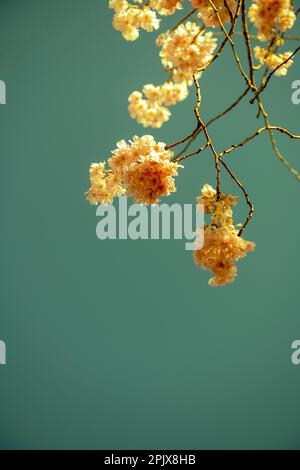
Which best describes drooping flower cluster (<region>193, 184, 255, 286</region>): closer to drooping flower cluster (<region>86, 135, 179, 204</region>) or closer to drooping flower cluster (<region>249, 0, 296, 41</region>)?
drooping flower cluster (<region>86, 135, 179, 204</region>)

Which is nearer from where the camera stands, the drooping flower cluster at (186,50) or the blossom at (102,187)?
the drooping flower cluster at (186,50)

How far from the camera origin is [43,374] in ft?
24.0

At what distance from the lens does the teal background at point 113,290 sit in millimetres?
5301

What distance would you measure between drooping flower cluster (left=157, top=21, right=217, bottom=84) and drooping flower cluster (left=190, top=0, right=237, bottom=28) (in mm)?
38

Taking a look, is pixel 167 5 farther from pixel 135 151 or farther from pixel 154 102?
pixel 135 151

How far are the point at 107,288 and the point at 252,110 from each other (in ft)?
9.36

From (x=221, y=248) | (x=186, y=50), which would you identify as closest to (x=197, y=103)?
(x=186, y=50)

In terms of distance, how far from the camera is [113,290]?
21.6 feet

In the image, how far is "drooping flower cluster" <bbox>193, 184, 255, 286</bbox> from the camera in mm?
1210

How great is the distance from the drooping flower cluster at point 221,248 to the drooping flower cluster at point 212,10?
43 centimetres

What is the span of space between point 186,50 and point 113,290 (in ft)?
18.3

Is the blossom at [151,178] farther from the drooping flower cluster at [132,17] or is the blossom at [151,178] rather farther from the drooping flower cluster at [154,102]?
the drooping flower cluster at [132,17]

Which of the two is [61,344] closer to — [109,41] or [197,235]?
[109,41]

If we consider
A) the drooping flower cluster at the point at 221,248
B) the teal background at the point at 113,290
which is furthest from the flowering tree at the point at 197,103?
the teal background at the point at 113,290
